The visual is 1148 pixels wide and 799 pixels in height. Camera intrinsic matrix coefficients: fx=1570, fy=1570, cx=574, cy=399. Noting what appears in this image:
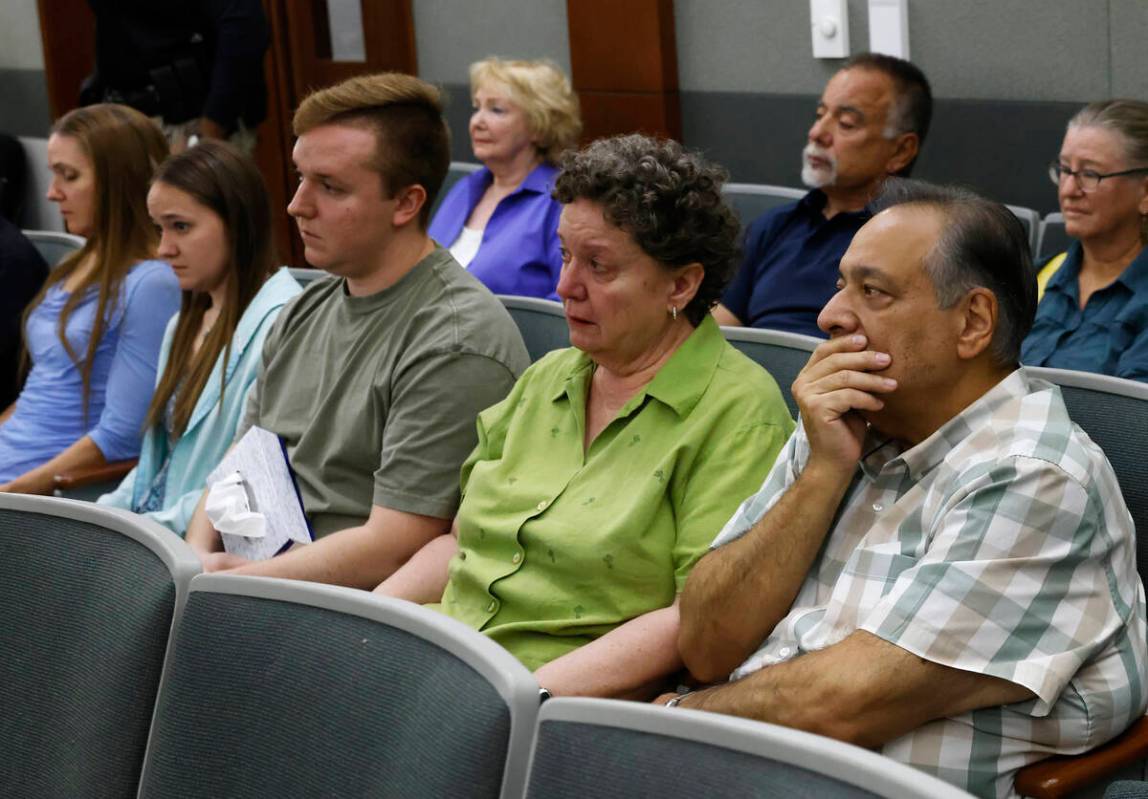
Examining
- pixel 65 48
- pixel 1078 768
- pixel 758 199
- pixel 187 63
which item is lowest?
pixel 1078 768

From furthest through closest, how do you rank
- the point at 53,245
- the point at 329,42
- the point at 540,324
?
1. the point at 329,42
2. the point at 53,245
3. the point at 540,324

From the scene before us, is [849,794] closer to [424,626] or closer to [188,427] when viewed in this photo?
[424,626]

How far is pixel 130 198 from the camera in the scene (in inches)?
147

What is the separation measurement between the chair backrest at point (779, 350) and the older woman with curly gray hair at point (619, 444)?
0.24 meters

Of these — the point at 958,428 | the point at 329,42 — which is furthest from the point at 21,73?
the point at 958,428

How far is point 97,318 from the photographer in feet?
11.9

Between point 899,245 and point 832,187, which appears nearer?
point 899,245

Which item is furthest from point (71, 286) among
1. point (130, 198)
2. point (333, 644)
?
point (333, 644)

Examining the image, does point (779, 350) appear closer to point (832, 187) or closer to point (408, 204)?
point (408, 204)

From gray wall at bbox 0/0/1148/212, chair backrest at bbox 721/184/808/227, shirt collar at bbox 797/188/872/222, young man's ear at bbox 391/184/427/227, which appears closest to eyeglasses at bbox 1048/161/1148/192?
shirt collar at bbox 797/188/872/222

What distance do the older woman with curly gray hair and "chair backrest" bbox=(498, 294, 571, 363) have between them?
44 centimetres

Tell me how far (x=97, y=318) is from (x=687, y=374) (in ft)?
6.23

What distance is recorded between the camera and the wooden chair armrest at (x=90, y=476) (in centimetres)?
326

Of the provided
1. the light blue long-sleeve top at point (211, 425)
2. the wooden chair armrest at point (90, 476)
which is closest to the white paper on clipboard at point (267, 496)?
the light blue long-sleeve top at point (211, 425)
